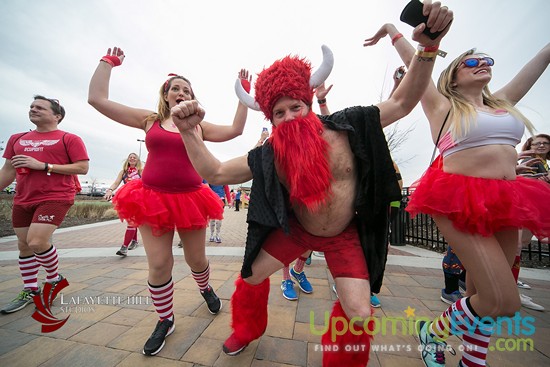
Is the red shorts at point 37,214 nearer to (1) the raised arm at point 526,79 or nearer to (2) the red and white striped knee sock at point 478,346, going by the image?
(2) the red and white striped knee sock at point 478,346

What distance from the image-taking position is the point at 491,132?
4.95 feet

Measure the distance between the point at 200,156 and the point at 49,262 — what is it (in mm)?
2441

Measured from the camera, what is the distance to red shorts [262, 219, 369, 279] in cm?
145

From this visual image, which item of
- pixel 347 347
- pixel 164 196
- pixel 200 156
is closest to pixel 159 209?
pixel 164 196

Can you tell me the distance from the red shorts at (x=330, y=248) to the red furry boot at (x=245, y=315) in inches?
10.7

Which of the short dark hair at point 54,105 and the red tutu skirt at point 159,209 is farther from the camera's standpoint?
the short dark hair at point 54,105

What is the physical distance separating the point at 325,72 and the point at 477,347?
205cm

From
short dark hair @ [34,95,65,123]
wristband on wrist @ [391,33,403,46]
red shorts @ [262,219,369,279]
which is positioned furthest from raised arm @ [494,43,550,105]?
short dark hair @ [34,95,65,123]

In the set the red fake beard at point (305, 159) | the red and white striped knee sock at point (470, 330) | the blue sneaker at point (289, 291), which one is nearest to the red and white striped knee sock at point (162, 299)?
the blue sneaker at point (289, 291)

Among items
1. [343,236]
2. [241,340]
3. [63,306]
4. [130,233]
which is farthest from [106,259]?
[343,236]

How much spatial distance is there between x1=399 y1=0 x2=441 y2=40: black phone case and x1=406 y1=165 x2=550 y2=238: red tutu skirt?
90cm

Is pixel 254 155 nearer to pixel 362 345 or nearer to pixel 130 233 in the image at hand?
pixel 362 345

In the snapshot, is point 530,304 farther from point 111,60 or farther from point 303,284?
point 111,60

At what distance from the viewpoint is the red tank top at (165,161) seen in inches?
74.9
